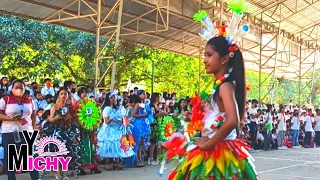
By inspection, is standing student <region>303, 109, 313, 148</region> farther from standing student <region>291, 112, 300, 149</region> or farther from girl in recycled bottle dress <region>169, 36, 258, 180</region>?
girl in recycled bottle dress <region>169, 36, 258, 180</region>

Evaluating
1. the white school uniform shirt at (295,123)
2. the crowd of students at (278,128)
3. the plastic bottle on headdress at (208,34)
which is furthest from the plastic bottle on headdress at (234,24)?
the white school uniform shirt at (295,123)

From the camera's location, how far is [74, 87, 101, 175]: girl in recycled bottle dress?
352 inches

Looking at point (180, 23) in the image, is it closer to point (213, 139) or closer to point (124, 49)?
point (124, 49)

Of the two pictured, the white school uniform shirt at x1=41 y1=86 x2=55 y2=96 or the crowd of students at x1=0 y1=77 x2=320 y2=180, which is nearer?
the crowd of students at x1=0 y1=77 x2=320 y2=180

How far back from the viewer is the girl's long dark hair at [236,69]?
362cm

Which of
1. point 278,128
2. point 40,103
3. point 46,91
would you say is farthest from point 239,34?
point 278,128

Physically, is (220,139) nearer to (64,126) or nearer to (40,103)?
(64,126)

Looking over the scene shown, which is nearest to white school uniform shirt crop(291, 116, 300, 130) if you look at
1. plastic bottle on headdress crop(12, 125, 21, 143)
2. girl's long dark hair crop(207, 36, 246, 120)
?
plastic bottle on headdress crop(12, 125, 21, 143)

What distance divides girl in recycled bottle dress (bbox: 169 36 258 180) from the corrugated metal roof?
32.2 feet

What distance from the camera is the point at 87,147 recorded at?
9.02 m

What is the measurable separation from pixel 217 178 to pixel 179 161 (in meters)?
0.39

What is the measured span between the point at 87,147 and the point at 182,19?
10.3m

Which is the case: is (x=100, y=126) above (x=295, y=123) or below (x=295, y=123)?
above

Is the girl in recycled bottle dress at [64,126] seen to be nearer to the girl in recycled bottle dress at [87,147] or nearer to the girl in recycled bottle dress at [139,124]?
the girl in recycled bottle dress at [87,147]
